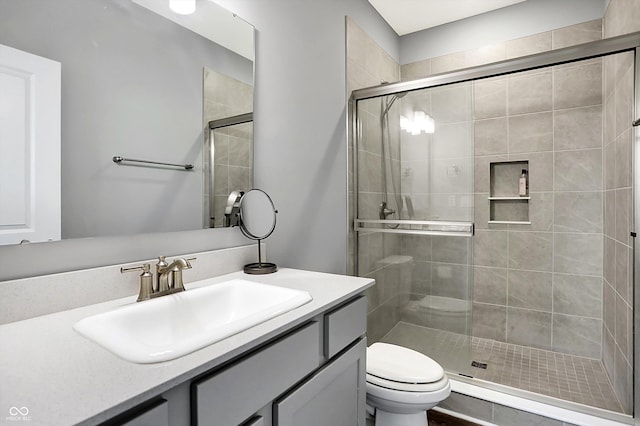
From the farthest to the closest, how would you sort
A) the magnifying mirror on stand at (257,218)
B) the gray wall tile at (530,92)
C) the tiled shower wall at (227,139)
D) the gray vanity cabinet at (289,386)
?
the gray wall tile at (530,92), the magnifying mirror on stand at (257,218), the tiled shower wall at (227,139), the gray vanity cabinet at (289,386)

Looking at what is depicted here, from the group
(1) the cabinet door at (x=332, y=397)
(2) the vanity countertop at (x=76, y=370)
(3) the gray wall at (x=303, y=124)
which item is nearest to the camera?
(2) the vanity countertop at (x=76, y=370)

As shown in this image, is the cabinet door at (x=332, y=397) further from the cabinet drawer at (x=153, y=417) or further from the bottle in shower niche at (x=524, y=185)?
the bottle in shower niche at (x=524, y=185)

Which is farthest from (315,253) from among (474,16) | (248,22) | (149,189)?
(474,16)

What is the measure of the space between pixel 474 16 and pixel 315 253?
2.41 meters

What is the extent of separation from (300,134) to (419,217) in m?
0.89

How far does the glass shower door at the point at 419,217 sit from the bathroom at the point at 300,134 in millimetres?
201

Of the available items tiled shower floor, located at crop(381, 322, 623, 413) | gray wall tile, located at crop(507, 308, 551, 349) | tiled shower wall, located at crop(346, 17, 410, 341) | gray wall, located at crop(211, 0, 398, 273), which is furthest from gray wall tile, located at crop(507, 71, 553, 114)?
tiled shower floor, located at crop(381, 322, 623, 413)

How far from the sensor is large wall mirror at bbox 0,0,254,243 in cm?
97

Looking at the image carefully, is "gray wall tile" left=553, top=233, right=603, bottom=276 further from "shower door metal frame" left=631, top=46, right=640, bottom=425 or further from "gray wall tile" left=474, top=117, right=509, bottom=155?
"shower door metal frame" left=631, top=46, right=640, bottom=425

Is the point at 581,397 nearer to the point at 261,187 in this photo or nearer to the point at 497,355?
the point at 497,355

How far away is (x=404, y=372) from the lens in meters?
1.54

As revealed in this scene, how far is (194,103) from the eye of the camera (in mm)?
1325

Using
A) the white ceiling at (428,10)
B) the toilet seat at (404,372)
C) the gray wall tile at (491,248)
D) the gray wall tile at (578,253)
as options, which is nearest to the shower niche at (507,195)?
the gray wall tile at (491,248)

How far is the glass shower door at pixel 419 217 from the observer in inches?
78.3
